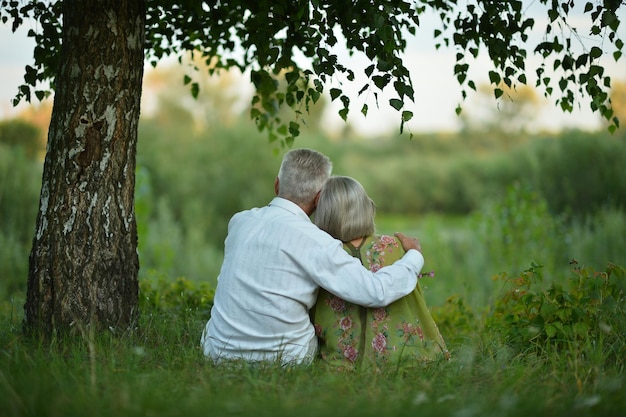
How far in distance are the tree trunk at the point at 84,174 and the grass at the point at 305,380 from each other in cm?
21

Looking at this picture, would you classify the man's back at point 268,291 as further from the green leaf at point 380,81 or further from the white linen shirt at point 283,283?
the green leaf at point 380,81

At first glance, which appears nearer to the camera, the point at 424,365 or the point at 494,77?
the point at 424,365

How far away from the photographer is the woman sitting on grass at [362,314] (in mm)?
3172

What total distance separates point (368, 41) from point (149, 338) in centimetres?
199

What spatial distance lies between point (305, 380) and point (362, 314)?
571 millimetres

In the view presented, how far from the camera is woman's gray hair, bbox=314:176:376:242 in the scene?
3.20 m

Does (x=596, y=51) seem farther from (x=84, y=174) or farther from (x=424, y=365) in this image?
(x=84, y=174)

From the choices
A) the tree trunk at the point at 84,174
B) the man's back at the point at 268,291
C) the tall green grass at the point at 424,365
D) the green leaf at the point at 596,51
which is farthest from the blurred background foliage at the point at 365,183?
the green leaf at the point at 596,51

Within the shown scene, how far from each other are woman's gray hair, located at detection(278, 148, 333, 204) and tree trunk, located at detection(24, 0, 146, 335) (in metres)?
0.96

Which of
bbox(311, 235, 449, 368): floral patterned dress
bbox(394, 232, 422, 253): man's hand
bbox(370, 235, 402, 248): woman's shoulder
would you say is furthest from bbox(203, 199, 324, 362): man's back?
bbox(394, 232, 422, 253): man's hand

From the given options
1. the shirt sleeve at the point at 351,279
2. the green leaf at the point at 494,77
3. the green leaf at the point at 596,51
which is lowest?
the shirt sleeve at the point at 351,279

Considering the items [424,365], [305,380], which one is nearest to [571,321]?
[424,365]

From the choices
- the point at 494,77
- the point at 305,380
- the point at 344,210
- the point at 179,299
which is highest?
the point at 494,77

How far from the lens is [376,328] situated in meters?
3.19
